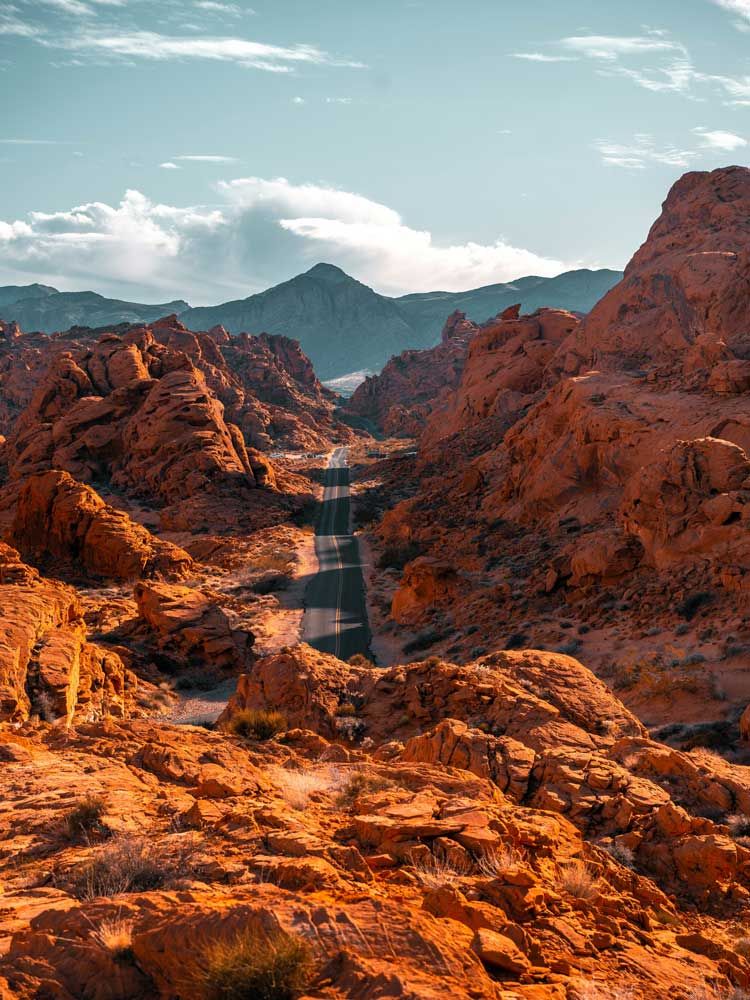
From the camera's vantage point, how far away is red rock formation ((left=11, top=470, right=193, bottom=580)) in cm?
4125

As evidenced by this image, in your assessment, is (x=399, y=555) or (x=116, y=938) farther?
(x=399, y=555)

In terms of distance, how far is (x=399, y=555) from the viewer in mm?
50344

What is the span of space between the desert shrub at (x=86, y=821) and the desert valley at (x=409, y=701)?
5cm

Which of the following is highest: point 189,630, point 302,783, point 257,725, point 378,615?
point 302,783

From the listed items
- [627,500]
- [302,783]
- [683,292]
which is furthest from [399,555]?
[302,783]

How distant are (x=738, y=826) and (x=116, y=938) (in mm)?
9037

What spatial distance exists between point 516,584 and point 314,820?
26477 mm

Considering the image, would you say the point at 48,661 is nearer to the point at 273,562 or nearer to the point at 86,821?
the point at 86,821

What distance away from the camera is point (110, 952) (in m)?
5.39

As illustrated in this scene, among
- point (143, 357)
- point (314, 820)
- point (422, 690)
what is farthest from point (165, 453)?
point (314, 820)

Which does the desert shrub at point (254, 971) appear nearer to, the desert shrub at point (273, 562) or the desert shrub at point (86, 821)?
the desert shrub at point (86, 821)

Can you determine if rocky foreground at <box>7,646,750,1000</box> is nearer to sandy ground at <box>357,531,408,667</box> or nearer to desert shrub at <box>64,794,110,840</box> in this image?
desert shrub at <box>64,794,110,840</box>

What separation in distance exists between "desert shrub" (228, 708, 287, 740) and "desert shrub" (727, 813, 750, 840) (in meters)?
8.10

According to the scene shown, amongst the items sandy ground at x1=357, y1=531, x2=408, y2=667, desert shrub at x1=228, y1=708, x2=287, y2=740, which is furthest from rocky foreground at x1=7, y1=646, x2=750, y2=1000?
sandy ground at x1=357, y1=531, x2=408, y2=667
